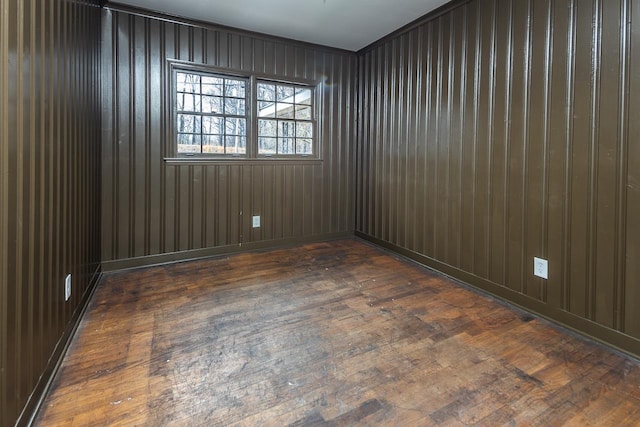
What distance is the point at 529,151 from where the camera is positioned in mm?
2385

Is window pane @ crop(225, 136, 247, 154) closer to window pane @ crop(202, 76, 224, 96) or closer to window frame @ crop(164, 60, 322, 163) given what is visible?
window frame @ crop(164, 60, 322, 163)

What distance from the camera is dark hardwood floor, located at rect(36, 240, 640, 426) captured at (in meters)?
1.42

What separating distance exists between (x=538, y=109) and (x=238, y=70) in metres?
2.90

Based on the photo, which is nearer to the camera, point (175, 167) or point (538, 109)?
point (538, 109)

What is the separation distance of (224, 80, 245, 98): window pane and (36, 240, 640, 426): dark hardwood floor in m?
2.14

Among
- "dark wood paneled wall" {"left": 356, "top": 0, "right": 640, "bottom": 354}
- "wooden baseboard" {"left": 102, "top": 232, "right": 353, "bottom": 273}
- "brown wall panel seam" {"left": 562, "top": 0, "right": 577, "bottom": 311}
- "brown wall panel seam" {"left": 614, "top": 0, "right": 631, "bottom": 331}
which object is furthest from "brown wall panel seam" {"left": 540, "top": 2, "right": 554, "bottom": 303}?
"wooden baseboard" {"left": 102, "top": 232, "right": 353, "bottom": 273}

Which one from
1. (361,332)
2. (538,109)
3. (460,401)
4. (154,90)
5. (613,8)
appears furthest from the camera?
(154,90)

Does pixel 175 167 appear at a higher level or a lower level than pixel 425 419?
higher

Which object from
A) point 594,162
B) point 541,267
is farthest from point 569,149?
point 541,267

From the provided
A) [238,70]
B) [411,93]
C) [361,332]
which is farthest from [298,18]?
[361,332]

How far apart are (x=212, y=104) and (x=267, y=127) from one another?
66cm

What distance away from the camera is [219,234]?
3754mm

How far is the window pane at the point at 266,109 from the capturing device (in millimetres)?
3885

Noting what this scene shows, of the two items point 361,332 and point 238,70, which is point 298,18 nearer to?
point 238,70
